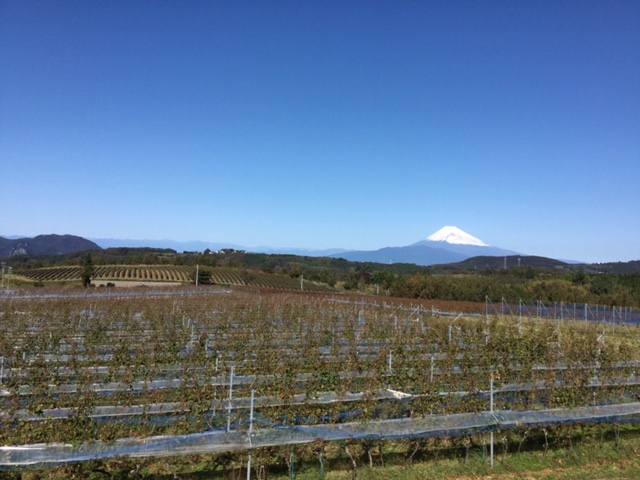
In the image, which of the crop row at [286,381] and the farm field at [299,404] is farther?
the crop row at [286,381]

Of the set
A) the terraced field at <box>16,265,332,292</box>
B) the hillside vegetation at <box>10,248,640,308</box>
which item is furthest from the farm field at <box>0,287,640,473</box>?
the terraced field at <box>16,265,332,292</box>

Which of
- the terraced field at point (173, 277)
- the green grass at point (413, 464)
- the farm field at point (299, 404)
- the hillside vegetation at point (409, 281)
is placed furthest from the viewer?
the terraced field at point (173, 277)

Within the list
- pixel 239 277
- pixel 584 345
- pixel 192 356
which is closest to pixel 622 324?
pixel 584 345

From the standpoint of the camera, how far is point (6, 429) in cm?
474

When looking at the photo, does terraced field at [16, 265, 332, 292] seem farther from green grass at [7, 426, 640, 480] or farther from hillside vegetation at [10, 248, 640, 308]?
green grass at [7, 426, 640, 480]

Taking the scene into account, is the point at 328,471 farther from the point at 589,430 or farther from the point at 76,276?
the point at 76,276

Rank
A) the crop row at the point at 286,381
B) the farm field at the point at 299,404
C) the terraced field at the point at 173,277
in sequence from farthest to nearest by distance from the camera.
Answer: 1. the terraced field at the point at 173,277
2. the crop row at the point at 286,381
3. the farm field at the point at 299,404

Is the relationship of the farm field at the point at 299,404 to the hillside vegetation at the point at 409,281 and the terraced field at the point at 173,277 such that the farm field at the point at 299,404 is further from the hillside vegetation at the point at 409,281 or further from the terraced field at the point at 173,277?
the terraced field at the point at 173,277

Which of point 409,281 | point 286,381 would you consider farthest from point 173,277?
point 286,381

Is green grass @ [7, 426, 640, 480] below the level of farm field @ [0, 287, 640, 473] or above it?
below

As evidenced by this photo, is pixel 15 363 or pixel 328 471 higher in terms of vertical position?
pixel 15 363

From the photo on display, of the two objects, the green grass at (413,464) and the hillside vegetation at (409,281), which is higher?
the hillside vegetation at (409,281)

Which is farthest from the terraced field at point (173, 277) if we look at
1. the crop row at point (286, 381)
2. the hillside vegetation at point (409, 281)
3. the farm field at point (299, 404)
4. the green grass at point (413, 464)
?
the green grass at point (413, 464)

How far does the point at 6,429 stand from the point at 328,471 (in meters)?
3.58
